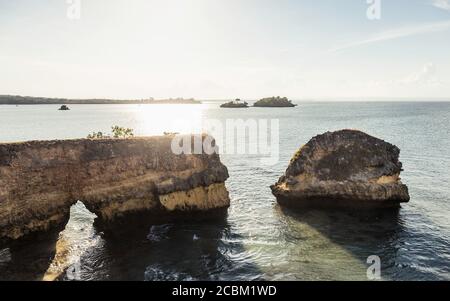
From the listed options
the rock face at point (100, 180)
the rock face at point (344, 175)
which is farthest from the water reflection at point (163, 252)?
the rock face at point (344, 175)

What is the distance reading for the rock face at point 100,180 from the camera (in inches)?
1018

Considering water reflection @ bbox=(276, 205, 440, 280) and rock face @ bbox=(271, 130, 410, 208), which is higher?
rock face @ bbox=(271, 130, 410, 208)

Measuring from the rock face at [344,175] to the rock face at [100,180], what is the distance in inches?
313

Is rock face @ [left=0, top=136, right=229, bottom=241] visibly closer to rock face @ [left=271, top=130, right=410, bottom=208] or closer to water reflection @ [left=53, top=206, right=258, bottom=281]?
water reflection @ [left=53, top=206, right=258, bottom=281]

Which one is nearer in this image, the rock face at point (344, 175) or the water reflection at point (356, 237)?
the water reflection at point (356, 237)

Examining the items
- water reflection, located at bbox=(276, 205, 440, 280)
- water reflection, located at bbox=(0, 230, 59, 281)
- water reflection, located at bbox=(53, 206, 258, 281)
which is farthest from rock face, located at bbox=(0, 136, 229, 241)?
water reflection, located at bbox=(276, 205, 440, 280)

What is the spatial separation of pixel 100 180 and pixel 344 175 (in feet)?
77.2

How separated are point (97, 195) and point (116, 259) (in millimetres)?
6987

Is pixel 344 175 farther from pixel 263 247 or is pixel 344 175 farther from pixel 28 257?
pixel 28 257

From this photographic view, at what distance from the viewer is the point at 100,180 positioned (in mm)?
29359

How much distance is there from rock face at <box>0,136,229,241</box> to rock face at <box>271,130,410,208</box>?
796 centimetres

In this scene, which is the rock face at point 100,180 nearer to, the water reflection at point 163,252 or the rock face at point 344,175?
the water reflection at point 163,252

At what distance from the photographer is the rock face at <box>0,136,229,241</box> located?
25.9 m
